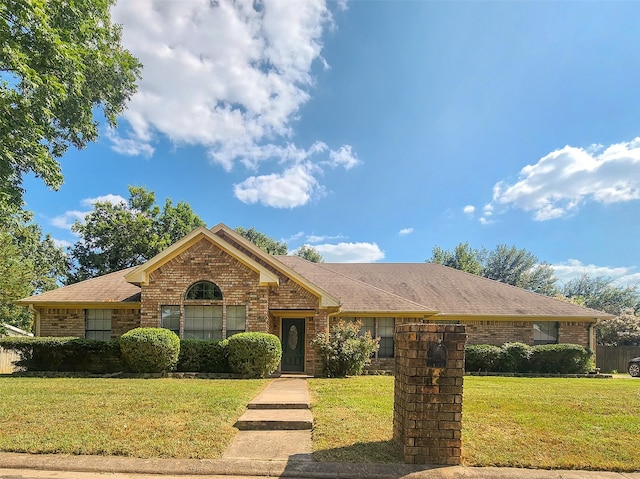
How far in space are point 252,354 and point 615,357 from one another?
68.4 ft

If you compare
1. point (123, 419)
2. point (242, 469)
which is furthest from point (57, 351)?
point (242, 469)

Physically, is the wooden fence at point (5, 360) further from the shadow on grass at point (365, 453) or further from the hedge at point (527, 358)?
the hedge at point (527, 358)

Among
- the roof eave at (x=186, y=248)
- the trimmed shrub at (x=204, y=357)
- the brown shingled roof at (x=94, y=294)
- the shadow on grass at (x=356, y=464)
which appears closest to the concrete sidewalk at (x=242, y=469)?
the shadow on grass at (x=356, y=464)

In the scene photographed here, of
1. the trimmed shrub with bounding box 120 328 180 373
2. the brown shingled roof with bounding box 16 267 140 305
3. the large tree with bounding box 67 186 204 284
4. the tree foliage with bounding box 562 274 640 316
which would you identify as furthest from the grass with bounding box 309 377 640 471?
the tree foliage with bounding box 562 274 640 316

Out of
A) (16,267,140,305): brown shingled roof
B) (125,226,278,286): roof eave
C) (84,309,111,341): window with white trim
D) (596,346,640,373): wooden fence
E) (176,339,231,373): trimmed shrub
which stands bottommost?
(596,346,640,373): wooden fence

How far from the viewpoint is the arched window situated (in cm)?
1348

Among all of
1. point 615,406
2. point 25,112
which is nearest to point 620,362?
point 615,406

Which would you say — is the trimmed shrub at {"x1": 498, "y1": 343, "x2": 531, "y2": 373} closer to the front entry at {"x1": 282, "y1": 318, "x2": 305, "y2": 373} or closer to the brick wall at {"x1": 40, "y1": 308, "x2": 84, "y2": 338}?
the front entry at {"x1": 282, "y1": 318, "x2": 305, "y2": 373}

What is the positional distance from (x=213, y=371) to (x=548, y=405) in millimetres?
9301

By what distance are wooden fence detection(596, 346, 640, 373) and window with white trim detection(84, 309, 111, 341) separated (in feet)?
80.6

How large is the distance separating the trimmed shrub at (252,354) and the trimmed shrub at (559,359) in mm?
10677

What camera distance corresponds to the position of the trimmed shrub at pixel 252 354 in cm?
1211

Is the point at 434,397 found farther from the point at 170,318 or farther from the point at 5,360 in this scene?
the point at 5,360

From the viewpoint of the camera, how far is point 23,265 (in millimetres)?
Answer: 24688
